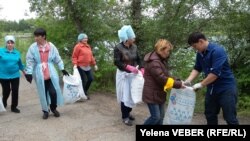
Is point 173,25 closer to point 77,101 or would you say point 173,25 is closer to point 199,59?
point 77,101

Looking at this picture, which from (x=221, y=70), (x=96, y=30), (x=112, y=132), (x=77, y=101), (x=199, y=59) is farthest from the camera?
(x=96, y=30)

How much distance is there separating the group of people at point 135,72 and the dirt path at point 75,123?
27 centimetres

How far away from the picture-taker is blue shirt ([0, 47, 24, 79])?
7.89m

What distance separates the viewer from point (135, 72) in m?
6.60

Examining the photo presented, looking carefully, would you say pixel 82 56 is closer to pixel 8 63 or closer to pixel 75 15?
pixel 8 63

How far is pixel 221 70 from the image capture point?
5238 millimetres

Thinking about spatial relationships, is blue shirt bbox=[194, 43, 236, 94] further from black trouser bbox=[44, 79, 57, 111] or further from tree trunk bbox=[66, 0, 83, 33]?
tree trunk bbox=[66, 0, 83, 33]

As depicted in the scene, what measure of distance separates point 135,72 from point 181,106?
1170 mm

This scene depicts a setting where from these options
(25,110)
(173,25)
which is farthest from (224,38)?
(25,110)

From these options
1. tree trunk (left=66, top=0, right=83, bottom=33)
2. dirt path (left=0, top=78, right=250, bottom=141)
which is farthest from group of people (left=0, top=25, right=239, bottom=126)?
tree trunk (left=66, top=0, right=83, bottom=33)

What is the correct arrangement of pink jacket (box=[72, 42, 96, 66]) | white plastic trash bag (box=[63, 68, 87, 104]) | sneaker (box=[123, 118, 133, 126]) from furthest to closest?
1. pink jacket (box=[72, 42, 96, 66])
2. white plastic trash bag (box=[63, 68, 87, 104])
3. sneaker (box=[123, 118, 133, 126])

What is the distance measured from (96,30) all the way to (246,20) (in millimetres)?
4433

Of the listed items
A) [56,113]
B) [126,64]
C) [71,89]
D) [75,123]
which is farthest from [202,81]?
[71,89]

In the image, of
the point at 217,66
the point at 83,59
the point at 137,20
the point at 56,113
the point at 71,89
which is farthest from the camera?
the point at 137,20
